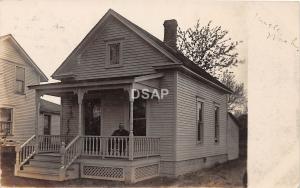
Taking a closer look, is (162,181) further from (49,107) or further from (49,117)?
(49,107)

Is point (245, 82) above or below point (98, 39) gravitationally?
below

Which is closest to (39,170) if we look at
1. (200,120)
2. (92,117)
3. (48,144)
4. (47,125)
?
(48,144)

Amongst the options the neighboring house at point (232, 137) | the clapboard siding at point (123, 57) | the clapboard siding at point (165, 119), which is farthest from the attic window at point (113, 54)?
the neighboring house at point (232, 137)

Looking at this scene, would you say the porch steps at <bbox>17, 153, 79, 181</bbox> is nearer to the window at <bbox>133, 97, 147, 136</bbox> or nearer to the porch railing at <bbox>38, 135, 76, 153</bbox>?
the porch railing at <bbox>38, 135, 76, 153</bbox>

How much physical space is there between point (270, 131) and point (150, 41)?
170 inches

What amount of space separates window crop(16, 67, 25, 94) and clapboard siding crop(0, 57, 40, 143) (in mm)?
109

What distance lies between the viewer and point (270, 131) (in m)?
11.0

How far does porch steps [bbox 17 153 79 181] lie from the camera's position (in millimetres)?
12010

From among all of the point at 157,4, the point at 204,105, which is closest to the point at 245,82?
the point at 157,4

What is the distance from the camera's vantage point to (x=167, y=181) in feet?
40.9

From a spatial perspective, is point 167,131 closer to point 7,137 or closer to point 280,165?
point 280,165

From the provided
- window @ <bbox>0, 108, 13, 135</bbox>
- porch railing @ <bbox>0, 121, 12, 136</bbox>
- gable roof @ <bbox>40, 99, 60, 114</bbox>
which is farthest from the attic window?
gable roof @ <bbox>40, 99, 60, 114</bbox>

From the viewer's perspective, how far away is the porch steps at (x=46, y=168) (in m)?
12.0

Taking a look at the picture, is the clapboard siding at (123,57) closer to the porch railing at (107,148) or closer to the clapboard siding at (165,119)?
the clapboard siding at (165,119)
